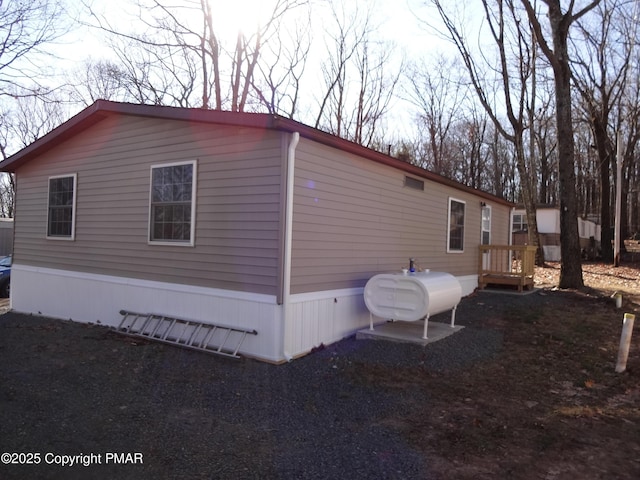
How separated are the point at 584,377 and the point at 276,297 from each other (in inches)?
142

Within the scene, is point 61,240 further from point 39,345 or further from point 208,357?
point 208,357

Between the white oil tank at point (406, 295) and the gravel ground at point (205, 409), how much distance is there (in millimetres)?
442

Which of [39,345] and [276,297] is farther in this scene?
[39,345]

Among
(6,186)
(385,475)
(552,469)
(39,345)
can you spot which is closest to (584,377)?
(552,469)

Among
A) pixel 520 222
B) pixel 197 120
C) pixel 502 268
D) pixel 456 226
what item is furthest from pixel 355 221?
pixel 520 222

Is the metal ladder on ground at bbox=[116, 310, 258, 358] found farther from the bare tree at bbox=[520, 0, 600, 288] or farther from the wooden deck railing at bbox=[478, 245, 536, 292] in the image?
the bare tree at bbox=[520, 0, 600, 288]

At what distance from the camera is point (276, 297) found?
223 inches

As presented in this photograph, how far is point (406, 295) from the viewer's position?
6.37 meters

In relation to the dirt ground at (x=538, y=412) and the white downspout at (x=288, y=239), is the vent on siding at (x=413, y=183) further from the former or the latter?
the white downspout at (x=288, y=239)

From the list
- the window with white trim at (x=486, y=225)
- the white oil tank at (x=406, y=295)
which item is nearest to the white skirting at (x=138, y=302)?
the white oil tank at (x=406, y=295)

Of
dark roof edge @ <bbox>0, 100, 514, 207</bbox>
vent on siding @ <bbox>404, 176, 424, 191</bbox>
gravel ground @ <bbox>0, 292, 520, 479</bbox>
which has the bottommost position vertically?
gravel ground @ <bbox>0, 292, 520, 479</bbox>

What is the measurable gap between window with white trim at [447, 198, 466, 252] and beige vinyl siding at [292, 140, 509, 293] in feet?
1.28

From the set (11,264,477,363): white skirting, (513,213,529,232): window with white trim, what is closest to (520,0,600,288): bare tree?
(11,264,477,363): white skirting

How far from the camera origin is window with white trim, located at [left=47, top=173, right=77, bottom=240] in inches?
342
